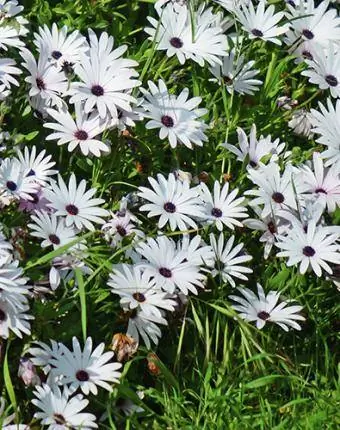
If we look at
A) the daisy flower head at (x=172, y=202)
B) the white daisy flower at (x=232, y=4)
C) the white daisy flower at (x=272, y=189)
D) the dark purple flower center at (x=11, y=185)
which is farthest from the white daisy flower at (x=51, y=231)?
the white daisy flower at (x=232, y=4)

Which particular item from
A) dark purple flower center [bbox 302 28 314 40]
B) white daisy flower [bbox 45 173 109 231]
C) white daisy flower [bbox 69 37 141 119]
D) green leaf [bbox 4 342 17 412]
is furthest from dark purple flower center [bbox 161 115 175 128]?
green leaf [bbox 4 342 17 412]

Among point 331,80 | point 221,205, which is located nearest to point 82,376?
point 221,205

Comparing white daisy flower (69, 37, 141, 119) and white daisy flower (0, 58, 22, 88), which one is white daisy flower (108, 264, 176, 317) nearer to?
white daisy flower (69, 37, 141, 119)

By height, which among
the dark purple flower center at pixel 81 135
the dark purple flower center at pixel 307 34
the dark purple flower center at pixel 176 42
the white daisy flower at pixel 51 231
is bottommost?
the white daisy flower at pixel 51 231

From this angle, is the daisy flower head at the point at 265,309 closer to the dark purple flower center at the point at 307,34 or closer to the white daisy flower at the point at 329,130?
the white daisy flower at the point at 329,130

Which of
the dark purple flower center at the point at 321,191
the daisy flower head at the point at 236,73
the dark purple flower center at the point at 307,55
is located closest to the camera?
the dark purple flower center at the point at 321,191

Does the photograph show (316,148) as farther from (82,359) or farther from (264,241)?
(82,359)
